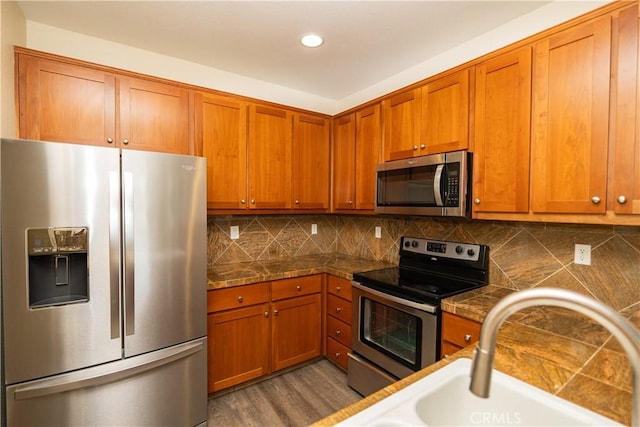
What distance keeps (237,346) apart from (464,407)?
178cm

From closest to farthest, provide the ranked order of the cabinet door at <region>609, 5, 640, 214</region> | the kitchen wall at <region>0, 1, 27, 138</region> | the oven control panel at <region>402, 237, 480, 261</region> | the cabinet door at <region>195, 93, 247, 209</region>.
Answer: the cabinet door at <region>609, 5, 640, 214</region> < the kitchen wall at <region>0, 1, 27, 138</region> < the oven control panel at <region>402, 237, 480, 261</region> < the cabinet door at <region>195, 93, 247, 209</region>

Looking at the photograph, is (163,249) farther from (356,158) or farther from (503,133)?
(503,133)

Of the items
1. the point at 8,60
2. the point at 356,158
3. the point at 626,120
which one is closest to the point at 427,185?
the point at 356,158

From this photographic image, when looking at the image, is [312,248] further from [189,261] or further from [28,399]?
[28,399]

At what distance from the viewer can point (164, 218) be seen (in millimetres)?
1709

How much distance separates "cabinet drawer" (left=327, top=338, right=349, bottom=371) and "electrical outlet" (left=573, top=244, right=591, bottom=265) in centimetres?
170

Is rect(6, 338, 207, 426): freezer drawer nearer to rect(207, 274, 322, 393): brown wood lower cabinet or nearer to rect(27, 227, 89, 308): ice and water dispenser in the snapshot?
rect(207, 274, 322, 393): brown wood lower cabinet

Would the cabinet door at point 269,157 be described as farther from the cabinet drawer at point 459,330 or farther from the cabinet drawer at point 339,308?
the cabinet drawer at point 459,330

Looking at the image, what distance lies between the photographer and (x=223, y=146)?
7.66ft

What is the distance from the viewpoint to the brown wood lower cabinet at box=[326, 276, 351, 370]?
96.5 inches

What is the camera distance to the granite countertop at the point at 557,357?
31.4 inches

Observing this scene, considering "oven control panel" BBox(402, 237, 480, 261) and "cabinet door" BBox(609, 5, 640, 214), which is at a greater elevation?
"cabinet door" BBox(609, 5, 640, 214)

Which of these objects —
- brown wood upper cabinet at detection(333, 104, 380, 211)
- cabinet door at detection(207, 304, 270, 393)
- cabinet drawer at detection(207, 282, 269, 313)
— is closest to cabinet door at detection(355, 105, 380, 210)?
brown wood upper cabinet at detection(333, 104, 380, 211)

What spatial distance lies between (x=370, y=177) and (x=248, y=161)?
1.05 m
